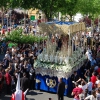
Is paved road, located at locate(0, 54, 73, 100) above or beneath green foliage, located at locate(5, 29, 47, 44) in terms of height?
beneath

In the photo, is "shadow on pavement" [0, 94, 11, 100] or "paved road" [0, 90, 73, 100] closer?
"shadow on pavement" [0, 94, 11, 100]

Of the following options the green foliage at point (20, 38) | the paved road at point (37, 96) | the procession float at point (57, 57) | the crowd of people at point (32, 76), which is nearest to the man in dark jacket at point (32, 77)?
the crowd of people at point (32, 76)

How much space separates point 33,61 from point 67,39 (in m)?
2.24

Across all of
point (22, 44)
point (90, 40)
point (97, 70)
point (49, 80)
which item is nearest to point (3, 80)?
point (49, 80)

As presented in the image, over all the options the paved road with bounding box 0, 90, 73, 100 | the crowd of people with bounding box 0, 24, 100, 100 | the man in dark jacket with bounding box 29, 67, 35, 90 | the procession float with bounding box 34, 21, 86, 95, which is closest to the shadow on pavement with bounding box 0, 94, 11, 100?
the paved road with bounding box 0, 90, 73, 100

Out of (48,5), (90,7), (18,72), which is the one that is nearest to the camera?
(18,72)

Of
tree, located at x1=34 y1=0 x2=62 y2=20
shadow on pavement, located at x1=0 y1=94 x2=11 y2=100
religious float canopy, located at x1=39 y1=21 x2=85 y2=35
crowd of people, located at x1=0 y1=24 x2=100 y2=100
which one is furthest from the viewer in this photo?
tree, located at x1=34 y1=0 x2=62 y2=20

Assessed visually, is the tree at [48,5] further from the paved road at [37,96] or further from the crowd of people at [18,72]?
the paved road at [37,96]

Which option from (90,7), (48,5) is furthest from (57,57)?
(90,7)

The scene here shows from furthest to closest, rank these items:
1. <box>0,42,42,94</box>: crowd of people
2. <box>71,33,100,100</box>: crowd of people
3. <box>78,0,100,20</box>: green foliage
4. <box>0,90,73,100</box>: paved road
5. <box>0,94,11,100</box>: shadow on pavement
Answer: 1. <box>78,0,100,20</box>: green foliage
2. <box>0,90,73,100</box>: paved road
3. <box>0,94,11,100</box>: shadow on pavement
4. <box>0,42,42,94</box>: crowd of people
5. <box>71,33,100,100</box>: crowd of people

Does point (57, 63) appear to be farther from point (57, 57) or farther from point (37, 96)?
point (37, 96)

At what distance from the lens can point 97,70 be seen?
47.3ft

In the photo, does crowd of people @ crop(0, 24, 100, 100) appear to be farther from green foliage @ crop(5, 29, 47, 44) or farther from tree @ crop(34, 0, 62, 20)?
→ tree @ crop(34, 0, 62, 20)

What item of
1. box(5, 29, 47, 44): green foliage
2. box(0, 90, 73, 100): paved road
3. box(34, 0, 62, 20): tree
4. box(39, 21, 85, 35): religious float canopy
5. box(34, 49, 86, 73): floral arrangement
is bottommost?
box(0, 90, 73, 100): paved road
